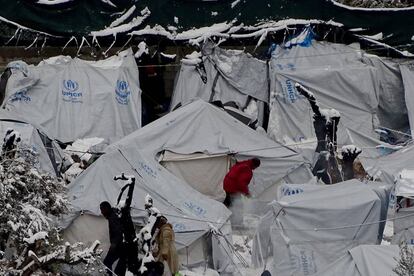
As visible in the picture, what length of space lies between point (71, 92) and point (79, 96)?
0.56 feet

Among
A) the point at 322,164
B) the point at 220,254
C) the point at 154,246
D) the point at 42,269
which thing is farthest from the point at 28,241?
the point at 322,164

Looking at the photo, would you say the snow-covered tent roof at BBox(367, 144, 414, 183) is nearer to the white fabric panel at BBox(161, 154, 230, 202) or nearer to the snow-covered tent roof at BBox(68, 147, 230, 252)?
the white fabric panel at BBox(161, 154, 230, 202)

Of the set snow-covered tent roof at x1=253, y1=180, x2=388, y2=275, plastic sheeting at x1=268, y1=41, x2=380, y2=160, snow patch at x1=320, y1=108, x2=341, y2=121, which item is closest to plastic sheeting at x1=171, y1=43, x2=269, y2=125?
plastic sheeting at x1=268, y1=41, x2=380, y2=160

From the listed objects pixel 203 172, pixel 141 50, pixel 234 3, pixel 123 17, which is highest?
pixel 234 3

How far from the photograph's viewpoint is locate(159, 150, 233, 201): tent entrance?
19469 mm

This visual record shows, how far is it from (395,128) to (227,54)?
3.78 metres

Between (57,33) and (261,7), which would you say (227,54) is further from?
(57,33)

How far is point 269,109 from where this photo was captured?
22.6 m

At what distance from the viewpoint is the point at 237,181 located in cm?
1831

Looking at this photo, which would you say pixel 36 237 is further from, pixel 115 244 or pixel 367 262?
pixel 115 244

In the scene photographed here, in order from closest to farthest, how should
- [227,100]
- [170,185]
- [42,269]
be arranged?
[42,269]
[170,185]
[227,100]

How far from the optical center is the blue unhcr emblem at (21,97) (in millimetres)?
21547

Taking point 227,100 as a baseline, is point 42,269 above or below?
above

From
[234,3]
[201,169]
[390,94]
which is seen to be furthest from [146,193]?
[390,94]
